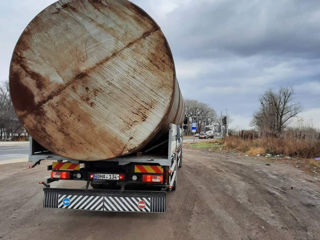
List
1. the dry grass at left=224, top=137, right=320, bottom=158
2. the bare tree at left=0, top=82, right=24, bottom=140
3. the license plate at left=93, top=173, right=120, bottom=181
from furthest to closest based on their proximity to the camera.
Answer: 1. the bare tree at left=0, top=82, right=24, bottom=140
2. the dry grass at left=224, top=137, right=320, bottom=158
3. the license plate at left=93, top=173, right=120, bottom=181

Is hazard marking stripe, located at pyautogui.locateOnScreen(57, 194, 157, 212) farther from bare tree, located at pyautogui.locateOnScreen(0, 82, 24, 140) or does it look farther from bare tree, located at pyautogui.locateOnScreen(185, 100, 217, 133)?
bare tree, located at pyautogui.locateOnScreen(185, 100, 217, 133)

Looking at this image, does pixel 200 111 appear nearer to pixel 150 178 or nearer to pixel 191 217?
pixel 191 217

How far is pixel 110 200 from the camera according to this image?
355 centimetres

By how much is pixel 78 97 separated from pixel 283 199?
518 centimetres

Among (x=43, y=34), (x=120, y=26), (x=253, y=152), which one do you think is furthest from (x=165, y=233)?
(x=253, y=152)

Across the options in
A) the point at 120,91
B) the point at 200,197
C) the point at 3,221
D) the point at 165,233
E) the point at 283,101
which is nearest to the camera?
the point at 120,91

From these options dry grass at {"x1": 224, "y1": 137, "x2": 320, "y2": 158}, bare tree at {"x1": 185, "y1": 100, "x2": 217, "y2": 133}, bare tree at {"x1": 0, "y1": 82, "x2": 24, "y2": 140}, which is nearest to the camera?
dry grass at {"x1": 224, "y1": 137, "x2": 320, "y2": 158}

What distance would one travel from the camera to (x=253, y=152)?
50.2ft

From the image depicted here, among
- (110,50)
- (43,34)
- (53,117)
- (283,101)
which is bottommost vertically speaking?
(53,117)

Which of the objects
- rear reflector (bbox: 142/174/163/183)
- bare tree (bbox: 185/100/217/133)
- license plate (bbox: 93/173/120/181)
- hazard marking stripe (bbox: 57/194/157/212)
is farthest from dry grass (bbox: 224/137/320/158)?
bare tree (bbox: 185/100/217/133)

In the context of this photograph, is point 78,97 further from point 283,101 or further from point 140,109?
point 283,101

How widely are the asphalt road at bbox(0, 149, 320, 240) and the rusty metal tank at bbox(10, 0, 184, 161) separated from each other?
140cm

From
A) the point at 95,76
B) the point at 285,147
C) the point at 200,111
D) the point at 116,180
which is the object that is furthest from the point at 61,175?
the point at 200,111

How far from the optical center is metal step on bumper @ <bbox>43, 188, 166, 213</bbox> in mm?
3521
